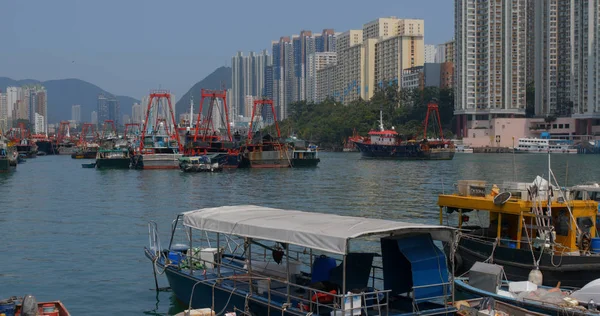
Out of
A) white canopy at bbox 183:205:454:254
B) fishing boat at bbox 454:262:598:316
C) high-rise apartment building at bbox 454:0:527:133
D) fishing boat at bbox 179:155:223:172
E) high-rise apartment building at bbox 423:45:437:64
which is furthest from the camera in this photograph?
high-rise apartment building at bbox 423:45:437:64

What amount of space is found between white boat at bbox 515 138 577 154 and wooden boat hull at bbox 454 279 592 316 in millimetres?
94529

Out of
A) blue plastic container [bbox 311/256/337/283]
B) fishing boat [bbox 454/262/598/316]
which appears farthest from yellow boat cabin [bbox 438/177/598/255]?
blue plastic container [bbox 311/256/337/283]

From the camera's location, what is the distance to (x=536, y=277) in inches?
508

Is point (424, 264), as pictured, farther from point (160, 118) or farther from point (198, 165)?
point (160, 118)

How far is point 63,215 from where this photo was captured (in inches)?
1146

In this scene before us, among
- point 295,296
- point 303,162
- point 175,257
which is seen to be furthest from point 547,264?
point 303,162

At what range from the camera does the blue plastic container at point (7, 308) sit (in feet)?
36.4

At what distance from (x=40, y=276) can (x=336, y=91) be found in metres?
156

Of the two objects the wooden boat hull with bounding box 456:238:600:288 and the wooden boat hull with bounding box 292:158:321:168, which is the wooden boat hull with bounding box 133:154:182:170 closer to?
the wooden boat hull with bounding box 292:158:321:168

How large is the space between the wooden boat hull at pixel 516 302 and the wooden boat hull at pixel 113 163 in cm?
5667

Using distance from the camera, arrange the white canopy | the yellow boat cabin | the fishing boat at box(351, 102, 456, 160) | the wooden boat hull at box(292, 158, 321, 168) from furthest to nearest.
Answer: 1. the fishing boat at box(351, 102, 456, 160)
2. the wooden boat hull at box(292, 158, 321, 168)
3. the yellow boat cabin
4. the white canopy

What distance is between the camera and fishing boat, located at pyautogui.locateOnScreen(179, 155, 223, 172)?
58375 mm

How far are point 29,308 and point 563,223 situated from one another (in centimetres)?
898

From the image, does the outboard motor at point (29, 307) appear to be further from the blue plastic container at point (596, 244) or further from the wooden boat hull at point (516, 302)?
the blue plastic container at point (596, 244)
